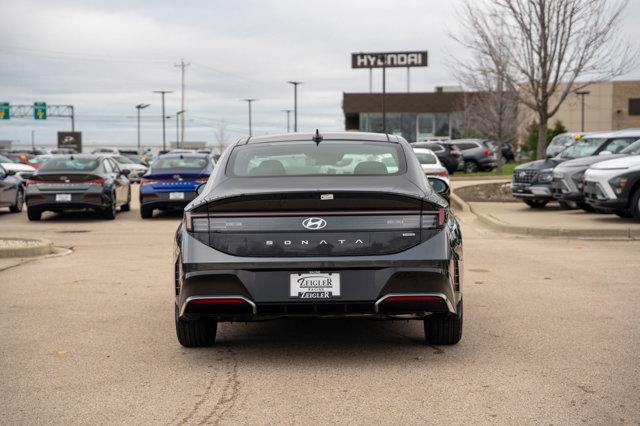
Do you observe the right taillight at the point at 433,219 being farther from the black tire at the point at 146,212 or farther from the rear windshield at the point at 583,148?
the rear windshield at the point at 583,148

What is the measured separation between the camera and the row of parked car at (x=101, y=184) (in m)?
20.3

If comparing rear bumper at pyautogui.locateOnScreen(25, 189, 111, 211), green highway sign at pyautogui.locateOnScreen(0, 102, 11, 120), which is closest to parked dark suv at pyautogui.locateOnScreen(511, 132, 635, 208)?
rear bumper at pyautogui.locateOnScreen(25, 189, 111, 211)

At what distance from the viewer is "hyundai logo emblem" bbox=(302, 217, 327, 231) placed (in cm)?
634

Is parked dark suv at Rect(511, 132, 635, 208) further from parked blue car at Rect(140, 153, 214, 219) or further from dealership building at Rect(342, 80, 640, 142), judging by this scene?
dealership building at Rect(342, 80, 640, 142)

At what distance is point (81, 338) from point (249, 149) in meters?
1.99

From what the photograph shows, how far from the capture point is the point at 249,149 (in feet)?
24.7

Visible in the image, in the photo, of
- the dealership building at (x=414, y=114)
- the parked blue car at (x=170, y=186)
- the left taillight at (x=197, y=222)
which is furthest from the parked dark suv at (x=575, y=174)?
the dealership building at (x=414, y=114)

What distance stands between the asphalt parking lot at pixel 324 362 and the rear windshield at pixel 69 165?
384 inches

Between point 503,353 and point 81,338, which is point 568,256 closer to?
point 503,353

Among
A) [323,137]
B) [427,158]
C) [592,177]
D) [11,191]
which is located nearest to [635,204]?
[592,177]

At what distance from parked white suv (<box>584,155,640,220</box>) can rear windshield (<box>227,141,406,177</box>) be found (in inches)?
416

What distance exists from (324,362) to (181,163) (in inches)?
600

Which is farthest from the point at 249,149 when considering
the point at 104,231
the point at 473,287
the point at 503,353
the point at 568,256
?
the point at 104,231

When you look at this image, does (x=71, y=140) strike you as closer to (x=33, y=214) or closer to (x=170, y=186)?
(x=33, y=214)
